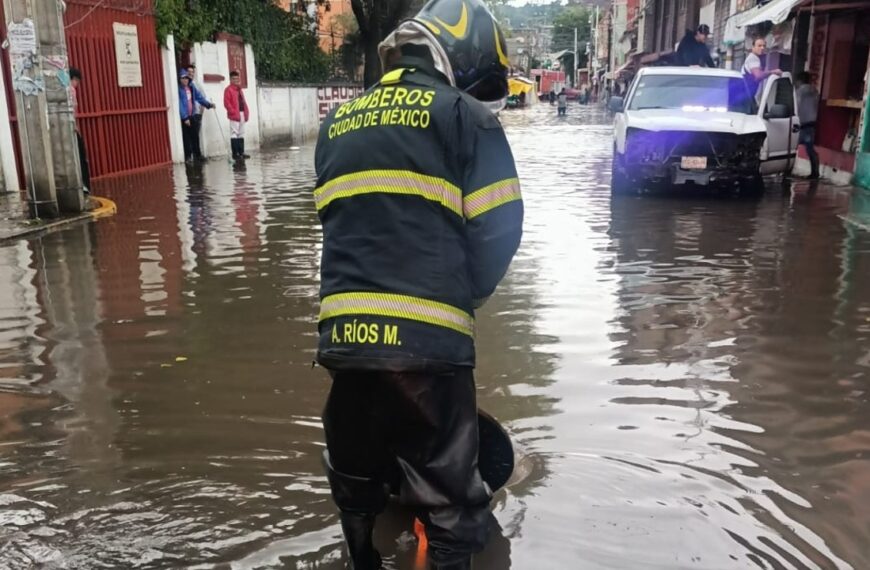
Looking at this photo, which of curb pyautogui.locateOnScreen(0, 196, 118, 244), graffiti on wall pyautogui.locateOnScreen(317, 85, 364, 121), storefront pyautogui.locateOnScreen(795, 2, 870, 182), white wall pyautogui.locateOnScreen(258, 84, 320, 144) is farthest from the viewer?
graffiti on wall pyautogui.locateOnScreen(317, 85, 364, 121)

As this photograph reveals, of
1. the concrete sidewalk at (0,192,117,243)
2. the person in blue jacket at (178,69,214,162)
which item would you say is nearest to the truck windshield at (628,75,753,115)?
the concrete sidewalk at (0,192,117,243)

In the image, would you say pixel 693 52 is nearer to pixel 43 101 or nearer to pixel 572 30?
pixel 43 101

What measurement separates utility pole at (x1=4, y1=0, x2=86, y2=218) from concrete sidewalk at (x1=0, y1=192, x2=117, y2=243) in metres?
0.24

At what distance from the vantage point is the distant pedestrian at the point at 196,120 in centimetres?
1812

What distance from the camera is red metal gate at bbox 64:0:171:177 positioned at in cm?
1420

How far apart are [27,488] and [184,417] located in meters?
0.88

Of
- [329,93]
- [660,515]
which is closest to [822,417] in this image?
[660,515]

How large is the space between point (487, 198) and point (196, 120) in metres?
17.2

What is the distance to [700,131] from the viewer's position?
437 inches

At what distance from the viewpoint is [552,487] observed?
3527 millimetres

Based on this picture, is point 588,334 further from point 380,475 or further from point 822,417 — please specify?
point 380,475

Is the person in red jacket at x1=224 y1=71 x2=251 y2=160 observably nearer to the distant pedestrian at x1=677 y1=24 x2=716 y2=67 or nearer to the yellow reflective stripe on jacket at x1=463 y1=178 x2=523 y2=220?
the distant pedestrian at x1=677 y1=24 x2=716 y2=67

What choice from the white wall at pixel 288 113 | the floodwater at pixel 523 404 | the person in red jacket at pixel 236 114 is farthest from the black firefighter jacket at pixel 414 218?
the white wall at pixel 288 113

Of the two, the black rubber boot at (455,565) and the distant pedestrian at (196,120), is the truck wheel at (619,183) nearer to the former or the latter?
the distant pedestrian at (196,120)
